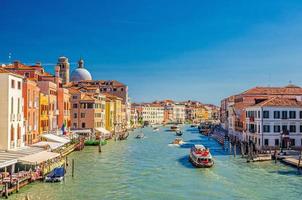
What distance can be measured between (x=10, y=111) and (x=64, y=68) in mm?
49499

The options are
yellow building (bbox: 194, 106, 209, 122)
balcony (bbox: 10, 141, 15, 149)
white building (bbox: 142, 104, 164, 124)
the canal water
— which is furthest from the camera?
yellow building (bbox: 194, 106, 209, 122)

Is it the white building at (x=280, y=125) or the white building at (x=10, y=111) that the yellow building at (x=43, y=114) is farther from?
the white building at (x=280, y=125)

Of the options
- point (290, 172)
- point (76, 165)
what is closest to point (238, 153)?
point (290, 172)

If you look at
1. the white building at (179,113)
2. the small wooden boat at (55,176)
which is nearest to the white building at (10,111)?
the small wooden boat at (55,176)

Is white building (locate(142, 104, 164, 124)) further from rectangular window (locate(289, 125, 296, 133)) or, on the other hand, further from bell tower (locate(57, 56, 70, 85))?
rectangular window (locate(289, 125, 296, 133))

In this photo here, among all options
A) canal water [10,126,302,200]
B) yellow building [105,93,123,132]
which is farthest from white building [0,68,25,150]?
yellow building [105,93,123,132]

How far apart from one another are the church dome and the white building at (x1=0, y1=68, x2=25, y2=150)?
178 feet

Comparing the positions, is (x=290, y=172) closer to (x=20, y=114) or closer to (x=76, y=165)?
(x=76, y=165)

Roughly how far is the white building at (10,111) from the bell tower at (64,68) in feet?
151

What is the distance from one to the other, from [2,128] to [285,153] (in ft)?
61.5

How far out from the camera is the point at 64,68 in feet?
244

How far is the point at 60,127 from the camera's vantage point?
42.5m

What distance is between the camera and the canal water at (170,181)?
19703mm

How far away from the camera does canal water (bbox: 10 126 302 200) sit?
19.7 m
